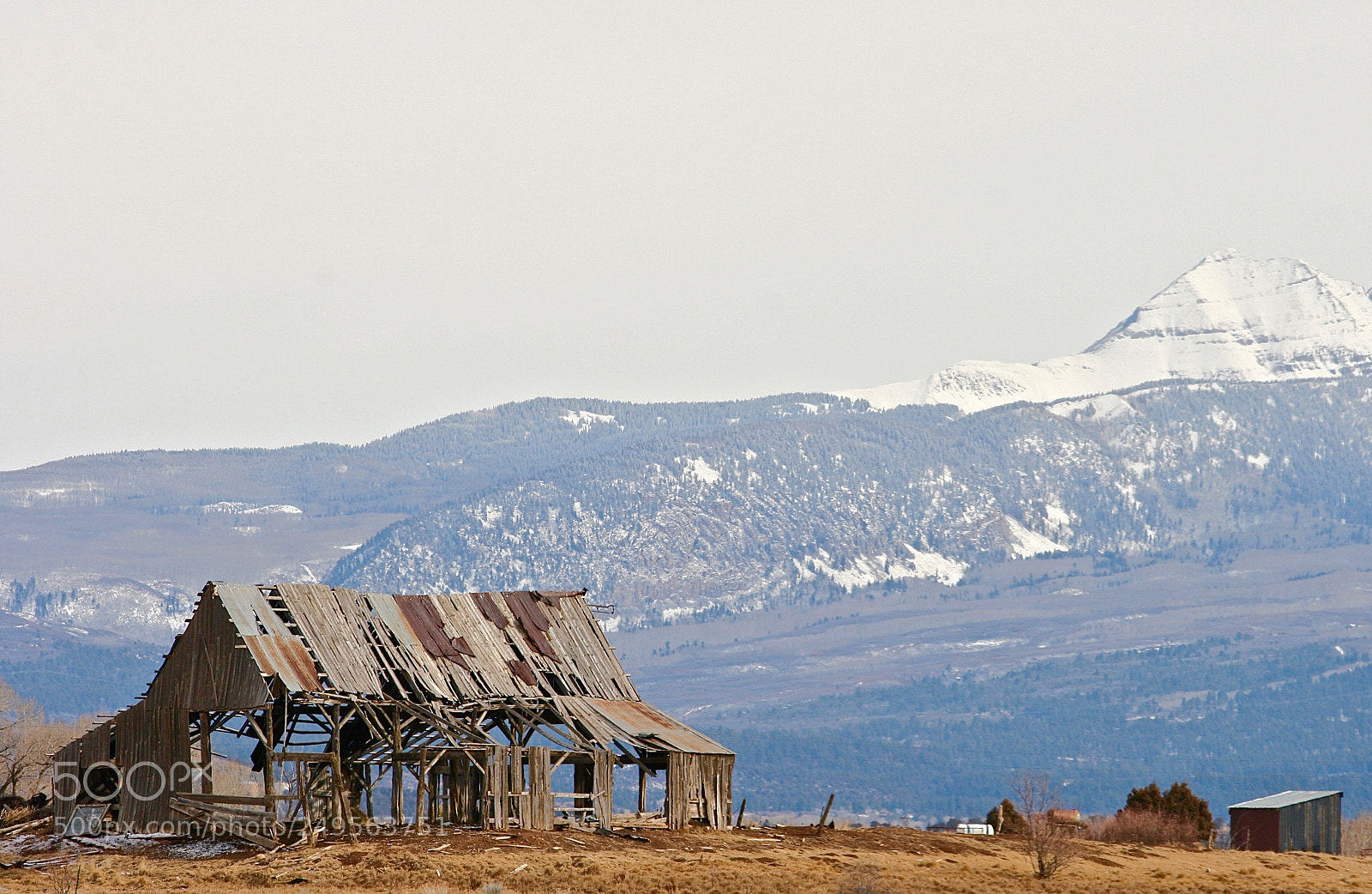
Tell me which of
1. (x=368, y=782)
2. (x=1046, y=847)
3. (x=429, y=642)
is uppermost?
(x=429, y=642)

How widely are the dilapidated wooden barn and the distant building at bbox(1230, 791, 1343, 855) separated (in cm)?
2648

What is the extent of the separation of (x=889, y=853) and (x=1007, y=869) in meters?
3.76

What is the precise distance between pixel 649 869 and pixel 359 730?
15792mm

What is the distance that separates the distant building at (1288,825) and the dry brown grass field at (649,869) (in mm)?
17647

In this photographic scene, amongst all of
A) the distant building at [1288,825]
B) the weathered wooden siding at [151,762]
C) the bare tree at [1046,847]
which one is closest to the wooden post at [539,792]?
the weathered wooden siding at [151,762]

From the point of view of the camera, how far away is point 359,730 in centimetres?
6738

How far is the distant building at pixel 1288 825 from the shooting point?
84750 millimetres

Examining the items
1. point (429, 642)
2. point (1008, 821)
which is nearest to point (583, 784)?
point (429, 642)

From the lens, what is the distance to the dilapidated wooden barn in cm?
5934

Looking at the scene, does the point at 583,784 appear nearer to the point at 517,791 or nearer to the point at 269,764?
the point at 517,791

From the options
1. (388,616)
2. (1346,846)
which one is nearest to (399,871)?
(388,616)

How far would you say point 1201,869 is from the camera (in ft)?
212

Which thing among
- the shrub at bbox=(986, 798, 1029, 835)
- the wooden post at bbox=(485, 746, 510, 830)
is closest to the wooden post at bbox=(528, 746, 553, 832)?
the wooden post at bbox=(485, 746, 510, 830)

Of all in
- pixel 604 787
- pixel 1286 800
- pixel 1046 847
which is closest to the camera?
pixel 1046 847
